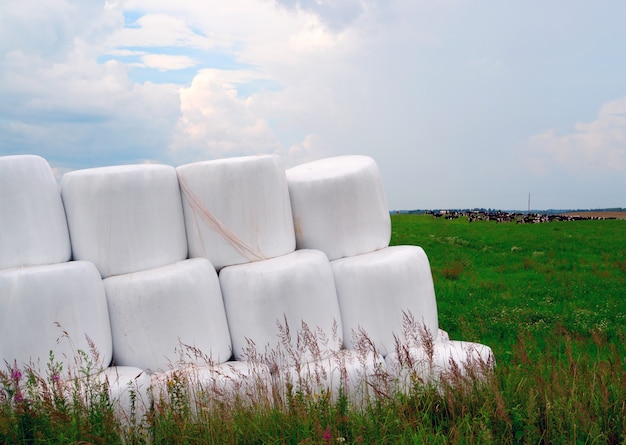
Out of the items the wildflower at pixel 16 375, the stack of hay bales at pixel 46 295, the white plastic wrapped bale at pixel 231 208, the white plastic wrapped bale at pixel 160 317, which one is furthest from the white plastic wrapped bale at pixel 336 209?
the wildflower at pixel 16 375

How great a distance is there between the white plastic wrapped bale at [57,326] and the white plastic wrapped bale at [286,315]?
2.56 ft

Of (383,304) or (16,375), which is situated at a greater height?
(383,304)

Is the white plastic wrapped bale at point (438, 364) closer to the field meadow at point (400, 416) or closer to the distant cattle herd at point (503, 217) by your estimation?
the field meadow at point (400, 416)

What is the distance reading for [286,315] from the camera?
13.7ft

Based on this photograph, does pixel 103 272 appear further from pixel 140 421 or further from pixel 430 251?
pixel 430 251

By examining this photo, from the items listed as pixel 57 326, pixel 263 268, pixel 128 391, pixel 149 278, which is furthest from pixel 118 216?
pixel 128 391

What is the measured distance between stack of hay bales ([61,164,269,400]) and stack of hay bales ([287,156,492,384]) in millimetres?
904

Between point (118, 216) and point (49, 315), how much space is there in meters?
0.77

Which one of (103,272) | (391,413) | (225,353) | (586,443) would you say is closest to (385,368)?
(391,413)

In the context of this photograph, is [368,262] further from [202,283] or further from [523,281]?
[523,281]

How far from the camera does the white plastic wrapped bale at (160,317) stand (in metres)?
4.00

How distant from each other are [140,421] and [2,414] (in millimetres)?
776

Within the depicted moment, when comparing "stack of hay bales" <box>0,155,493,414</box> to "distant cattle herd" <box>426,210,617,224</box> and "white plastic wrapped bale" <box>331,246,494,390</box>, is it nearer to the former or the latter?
"white plastic wrapped bale" <box>331,246,494,390</box>

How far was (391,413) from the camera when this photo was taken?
351cm
